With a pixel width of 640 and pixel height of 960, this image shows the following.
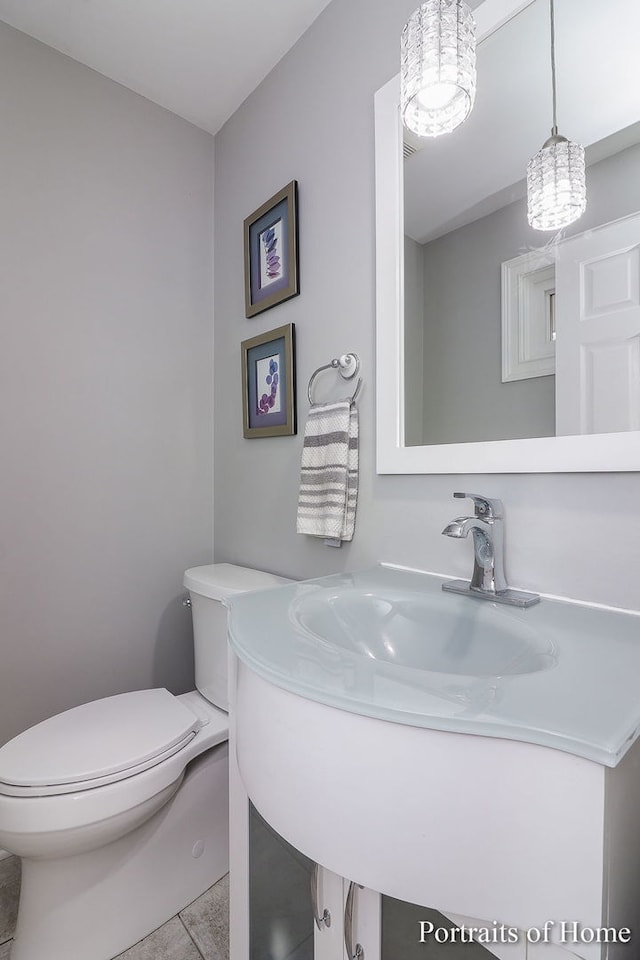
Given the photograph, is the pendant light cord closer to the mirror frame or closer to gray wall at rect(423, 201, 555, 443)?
gray wall at rect(423, 201, 555, 443)

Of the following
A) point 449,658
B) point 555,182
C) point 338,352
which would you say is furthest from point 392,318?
point 449,658

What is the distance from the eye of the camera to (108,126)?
5.18 feet

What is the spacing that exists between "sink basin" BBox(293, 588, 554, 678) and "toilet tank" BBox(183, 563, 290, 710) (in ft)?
1.48

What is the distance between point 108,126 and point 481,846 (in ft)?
6.81

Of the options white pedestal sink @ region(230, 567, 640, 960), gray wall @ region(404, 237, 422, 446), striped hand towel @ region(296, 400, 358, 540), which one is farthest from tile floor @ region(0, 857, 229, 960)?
gray wall @ region(404, 237, 422, 446)

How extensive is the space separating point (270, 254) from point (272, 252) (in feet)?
0.04

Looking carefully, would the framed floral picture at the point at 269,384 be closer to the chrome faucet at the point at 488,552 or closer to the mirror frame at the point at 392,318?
the mirror frame at the point at 392,318

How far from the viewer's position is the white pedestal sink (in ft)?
1.36

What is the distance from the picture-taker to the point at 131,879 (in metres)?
1.12

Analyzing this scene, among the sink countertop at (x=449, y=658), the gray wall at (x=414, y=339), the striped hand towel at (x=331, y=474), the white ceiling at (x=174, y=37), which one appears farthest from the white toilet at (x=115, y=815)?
the white ceiling at (x=174, y=37)

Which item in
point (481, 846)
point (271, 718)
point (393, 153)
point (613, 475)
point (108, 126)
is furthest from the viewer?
point (108, 126)

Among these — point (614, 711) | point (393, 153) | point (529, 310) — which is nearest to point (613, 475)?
point (529, 310)

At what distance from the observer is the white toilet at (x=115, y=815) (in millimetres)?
988

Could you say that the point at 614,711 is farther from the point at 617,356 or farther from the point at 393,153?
the point at 393,153
